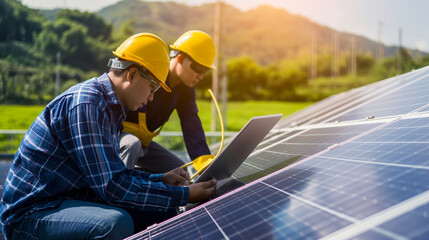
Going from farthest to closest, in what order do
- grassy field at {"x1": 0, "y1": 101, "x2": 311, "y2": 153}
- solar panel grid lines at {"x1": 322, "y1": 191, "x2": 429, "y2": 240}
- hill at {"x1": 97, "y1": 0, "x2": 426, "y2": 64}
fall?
hill at {"x1": 97, "y1": 0, "x2": 426, "y2": 64}, grassy field at {"x1": 0, "y1": 101, "x2": 311, "y2": 153}, solar panel grid lines at {"x1": 322, "y1": 191, "x2": 429, "y2": 240}

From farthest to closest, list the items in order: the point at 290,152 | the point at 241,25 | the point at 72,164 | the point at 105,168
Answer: the point at 241,25
the point at 290,152
the point at 72,164
the point at 105,168

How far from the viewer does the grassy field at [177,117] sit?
A: 2926 cm

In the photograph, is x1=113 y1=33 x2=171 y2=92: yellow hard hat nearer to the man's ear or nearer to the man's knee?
the man's ear

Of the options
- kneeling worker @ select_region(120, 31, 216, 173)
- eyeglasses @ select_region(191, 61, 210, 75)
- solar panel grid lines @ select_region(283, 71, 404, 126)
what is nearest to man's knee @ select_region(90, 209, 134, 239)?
kneeling worker @ select_region(120, 31, 216, 173)

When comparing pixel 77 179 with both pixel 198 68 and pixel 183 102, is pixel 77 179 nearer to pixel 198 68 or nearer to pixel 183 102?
pixel 198 68

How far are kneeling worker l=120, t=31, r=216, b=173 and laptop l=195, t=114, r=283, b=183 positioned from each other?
144 centimetres

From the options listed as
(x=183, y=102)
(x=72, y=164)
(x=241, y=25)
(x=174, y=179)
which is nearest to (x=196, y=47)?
(x=183, y=102)

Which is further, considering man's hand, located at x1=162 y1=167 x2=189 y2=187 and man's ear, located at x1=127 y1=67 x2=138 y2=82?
man's hand, located at x1=162 y1=167 x2=189 y2=187

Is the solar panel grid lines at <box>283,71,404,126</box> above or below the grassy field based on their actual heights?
above

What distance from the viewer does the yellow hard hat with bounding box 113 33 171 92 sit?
2.95 meters

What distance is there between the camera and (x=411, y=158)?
2.11 m

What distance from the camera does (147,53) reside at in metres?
3.00

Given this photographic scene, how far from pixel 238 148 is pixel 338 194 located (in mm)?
1219

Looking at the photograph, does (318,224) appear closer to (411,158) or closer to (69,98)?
(411,158)
